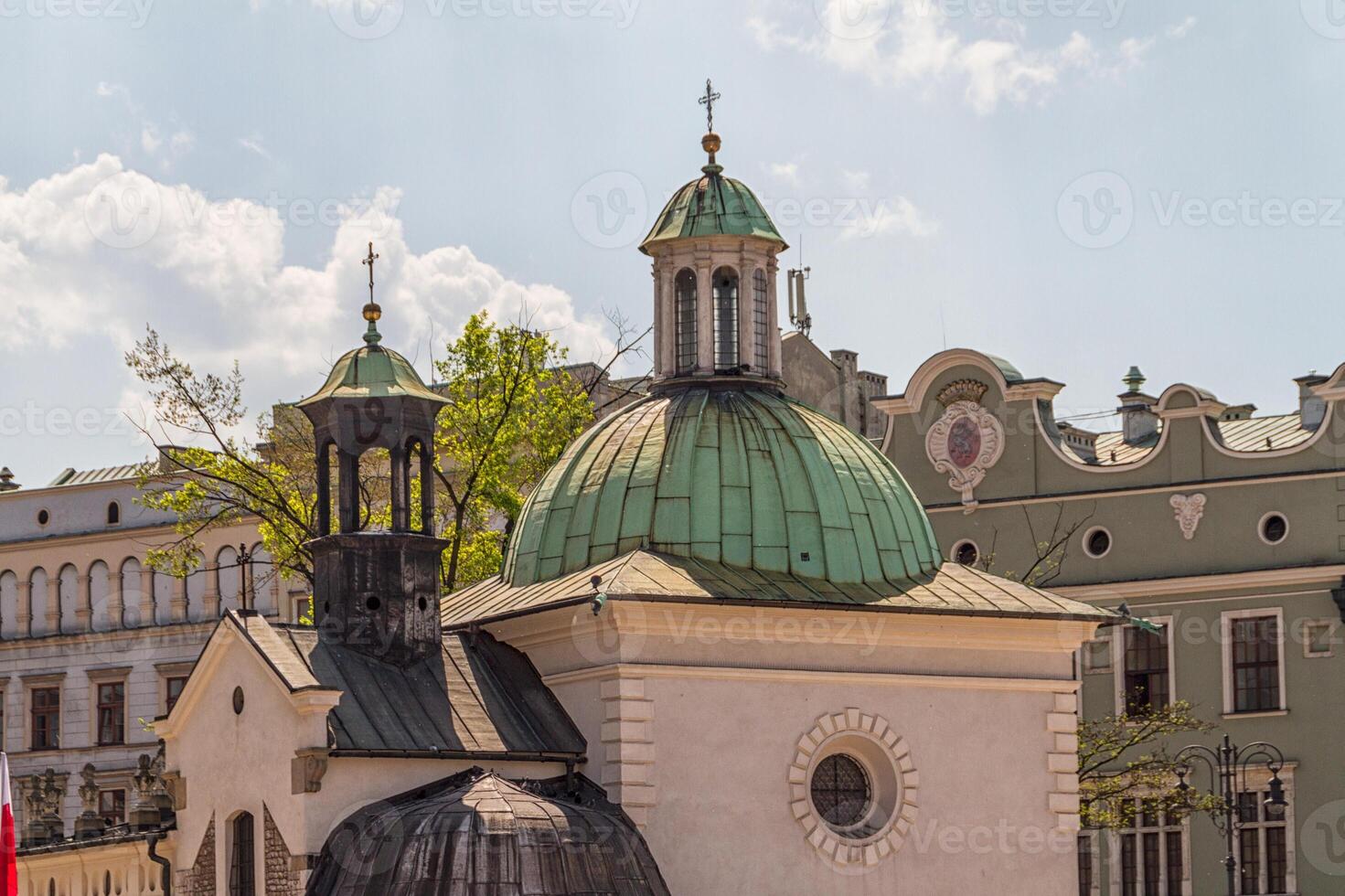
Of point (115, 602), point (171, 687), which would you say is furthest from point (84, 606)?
point (171, 687)

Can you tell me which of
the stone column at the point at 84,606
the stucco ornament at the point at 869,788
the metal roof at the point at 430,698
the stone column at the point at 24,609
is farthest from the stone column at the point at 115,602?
the stucco ornament at the point at 869,788

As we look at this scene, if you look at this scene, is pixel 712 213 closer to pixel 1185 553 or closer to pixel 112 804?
pixel 1185 553

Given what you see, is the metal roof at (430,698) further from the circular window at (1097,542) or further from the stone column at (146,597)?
the stone column at (146,597)

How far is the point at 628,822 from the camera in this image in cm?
2838

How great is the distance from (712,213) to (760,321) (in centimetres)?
155

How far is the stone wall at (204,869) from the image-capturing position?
29.3 metres

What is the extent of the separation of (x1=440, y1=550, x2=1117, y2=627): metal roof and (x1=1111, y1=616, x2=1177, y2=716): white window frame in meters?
17.3

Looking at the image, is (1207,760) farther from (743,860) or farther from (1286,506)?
(743,860)

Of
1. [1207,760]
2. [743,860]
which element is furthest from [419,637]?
[1207,760]

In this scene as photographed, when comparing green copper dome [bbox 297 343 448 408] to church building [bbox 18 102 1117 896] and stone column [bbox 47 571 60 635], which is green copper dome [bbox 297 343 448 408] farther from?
stone column [bbox 47 571 60 635]

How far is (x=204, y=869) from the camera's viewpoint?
96.4 feet

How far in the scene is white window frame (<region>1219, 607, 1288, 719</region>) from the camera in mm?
47500

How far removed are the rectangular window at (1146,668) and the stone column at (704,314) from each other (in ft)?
59.7

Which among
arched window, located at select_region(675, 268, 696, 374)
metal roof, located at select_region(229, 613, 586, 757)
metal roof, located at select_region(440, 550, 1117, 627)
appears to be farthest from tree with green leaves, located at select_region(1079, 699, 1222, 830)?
metal roof, located at select_region(229, 613, 586, 757)
